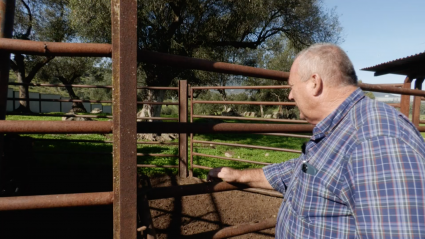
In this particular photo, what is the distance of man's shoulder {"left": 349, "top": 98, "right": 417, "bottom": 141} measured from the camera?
0.97 m

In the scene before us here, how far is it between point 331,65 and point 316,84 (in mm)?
93

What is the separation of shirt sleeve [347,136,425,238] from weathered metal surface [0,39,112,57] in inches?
38.3

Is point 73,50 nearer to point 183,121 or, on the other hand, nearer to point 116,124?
point 116,124

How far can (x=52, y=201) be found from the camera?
109cm

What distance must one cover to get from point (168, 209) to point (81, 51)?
3686 millimetres

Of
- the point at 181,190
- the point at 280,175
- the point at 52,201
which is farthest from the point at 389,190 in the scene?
the point at 52,201

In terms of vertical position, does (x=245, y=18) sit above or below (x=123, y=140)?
above

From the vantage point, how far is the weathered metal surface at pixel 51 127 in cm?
105

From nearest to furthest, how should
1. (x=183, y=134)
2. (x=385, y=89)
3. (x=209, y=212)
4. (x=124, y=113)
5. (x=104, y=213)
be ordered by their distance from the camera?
(x=124, y=113), (x=385, y=89), (x=104, y=213), (x=209, y=212), (x=183, y=134)

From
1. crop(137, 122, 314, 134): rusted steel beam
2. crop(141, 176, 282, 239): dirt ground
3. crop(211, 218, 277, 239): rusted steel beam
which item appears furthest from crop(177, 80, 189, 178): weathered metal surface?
crop(137, 122, 314, 134): rusted steel beam

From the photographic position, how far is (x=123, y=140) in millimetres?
1103

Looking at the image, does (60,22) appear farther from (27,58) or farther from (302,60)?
(302,60)

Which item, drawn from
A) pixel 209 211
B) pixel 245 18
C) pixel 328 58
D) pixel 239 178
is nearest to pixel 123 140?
pixel 239 178

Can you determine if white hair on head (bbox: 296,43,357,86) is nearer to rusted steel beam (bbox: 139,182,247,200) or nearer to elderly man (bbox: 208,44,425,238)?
elderly man (bbox: 208,44,425,238)
